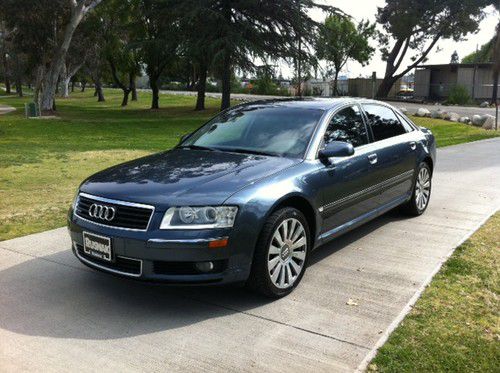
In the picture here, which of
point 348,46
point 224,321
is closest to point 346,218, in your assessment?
point 224,321

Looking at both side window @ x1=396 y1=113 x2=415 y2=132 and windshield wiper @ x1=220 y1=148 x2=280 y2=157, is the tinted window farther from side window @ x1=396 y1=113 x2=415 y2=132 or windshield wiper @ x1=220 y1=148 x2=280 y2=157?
windshield wiper @ x1=220 y1=148 x2=280 y2=157

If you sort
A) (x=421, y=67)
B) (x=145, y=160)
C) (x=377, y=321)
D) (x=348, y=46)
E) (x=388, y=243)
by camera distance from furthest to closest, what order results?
(x=348, y=46), (x=421, y=67), (x=388, y=243), (x=145, y=160), (x=377, y=321)

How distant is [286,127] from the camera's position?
527cm

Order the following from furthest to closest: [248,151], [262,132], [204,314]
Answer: [262,132]
[248,151]
[204,314]

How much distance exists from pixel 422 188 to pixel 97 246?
4.53 meters

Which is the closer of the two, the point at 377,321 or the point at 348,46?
the point at 377,321

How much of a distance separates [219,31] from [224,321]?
21.3m

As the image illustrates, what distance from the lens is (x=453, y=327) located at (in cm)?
383

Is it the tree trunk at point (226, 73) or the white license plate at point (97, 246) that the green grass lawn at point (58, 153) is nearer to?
the tree trunk at point (226, 73)

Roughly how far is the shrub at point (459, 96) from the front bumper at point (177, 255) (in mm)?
43389

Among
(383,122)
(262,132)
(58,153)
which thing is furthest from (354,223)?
(58,153)

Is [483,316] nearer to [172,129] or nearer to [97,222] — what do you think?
[97,222]

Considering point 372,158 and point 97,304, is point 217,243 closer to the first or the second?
point 97,304

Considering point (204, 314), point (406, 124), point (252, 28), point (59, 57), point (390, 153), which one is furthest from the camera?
point (59, 57)
